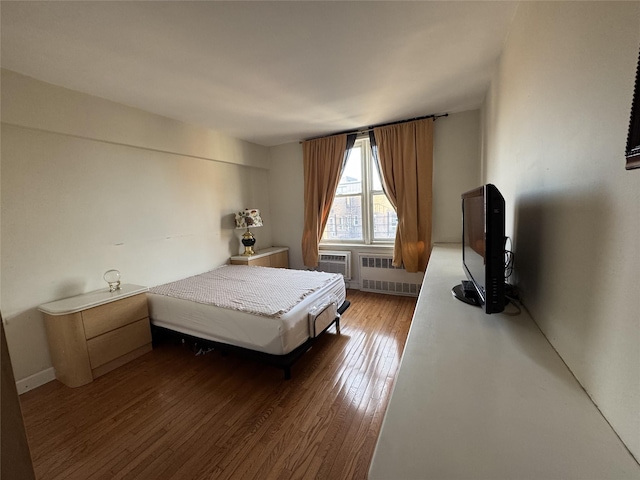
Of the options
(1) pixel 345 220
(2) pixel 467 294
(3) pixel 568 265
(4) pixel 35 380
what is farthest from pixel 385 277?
(4) pixel 35 380

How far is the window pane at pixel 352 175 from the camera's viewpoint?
3.97m

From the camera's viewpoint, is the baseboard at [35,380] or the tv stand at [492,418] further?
the baseboard at [35,380]

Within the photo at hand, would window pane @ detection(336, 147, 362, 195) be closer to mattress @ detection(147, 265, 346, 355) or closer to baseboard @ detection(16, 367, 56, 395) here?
mattress @ detection(147, 265, 346, 355)

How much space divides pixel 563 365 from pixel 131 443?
2.21 meters

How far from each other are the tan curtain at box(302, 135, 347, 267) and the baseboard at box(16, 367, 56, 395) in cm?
310

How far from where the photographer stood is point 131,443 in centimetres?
150

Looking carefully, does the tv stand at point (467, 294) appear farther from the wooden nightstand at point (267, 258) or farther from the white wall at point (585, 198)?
the wooden nightstand at point (267, 258)

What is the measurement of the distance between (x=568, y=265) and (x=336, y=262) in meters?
3.41

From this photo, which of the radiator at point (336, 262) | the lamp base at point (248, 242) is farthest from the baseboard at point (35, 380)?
the radiator at point (336, 262)

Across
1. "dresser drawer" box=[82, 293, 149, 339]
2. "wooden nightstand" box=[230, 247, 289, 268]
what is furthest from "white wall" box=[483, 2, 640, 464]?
"wooden nightstand" box=[230, 247, 289, 268]

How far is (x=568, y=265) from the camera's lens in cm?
85

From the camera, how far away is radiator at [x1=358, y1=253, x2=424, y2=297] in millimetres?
3678

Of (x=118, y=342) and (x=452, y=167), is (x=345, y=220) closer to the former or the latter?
(x=452, y=167)

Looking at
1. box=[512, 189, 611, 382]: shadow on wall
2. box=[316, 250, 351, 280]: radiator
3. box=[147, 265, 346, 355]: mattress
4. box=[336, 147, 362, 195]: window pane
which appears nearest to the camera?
box=[512, 189, 611, 382]: shadow on wall
